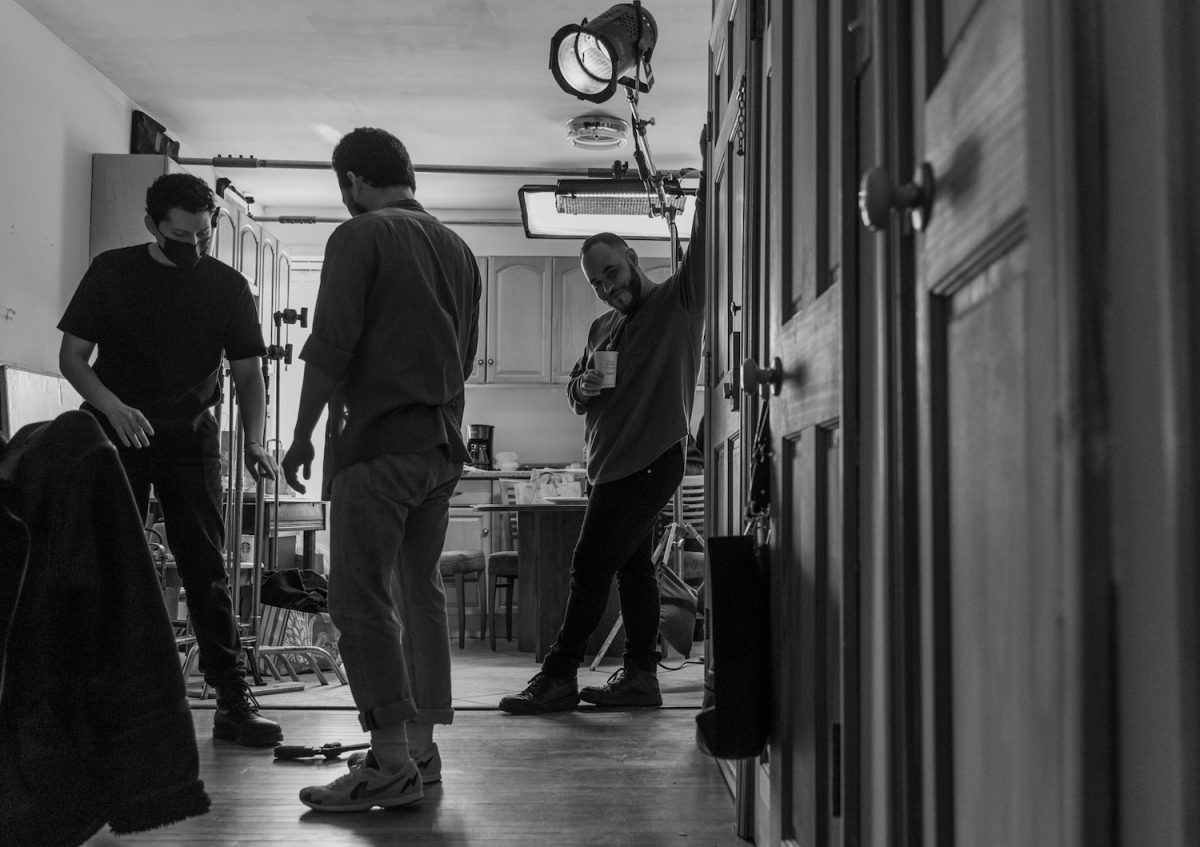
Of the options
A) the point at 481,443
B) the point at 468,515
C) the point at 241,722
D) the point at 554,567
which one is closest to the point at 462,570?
the point at 554,567

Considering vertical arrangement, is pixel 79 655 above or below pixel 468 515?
below

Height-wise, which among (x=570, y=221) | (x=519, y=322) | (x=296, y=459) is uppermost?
(x=570, y=221)

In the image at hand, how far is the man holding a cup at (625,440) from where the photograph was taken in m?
3.35

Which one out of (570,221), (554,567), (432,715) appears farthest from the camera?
(570,221)

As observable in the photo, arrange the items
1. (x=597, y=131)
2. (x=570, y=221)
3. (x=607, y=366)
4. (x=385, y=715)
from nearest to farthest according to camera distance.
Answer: (x=385, y=715) → (x=607, y=366) → (x=597, y=131) → (x=570, y=221)

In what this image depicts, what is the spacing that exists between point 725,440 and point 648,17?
1.58 m

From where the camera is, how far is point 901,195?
900 mm

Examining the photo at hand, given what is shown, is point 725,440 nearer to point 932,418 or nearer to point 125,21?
point 932,418

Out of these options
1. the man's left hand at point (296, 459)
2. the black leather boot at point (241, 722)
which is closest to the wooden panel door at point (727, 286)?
the man's left hand at point (296, 459)

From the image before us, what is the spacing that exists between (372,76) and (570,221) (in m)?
1.53

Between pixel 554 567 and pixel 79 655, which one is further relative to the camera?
pixel 554 567

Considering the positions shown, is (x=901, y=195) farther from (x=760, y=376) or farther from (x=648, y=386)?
(x=648, y=386)

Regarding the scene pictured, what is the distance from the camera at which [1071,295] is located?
1.86ft

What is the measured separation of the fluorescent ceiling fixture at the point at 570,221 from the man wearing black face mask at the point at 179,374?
10.8 ft
